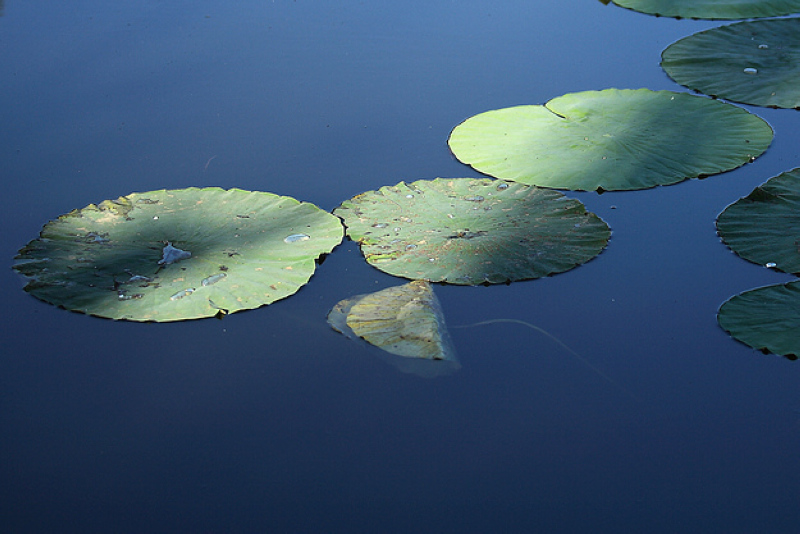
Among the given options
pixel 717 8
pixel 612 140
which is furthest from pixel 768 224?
pixel 717 8

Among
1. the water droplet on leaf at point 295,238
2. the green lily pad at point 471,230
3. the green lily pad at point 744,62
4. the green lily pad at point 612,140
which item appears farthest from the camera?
the green lily pad at point 744,62

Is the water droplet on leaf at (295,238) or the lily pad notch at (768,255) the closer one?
the lily pad notch at (768,255)

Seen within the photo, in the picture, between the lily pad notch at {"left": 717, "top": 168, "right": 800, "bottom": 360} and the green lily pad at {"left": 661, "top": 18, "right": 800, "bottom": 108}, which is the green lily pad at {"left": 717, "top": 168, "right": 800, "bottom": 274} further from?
the green lily pad at {"left": 661, "top": 18, "right": 800, "bottom": 108}

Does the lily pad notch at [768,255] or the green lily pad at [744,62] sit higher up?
the green lily pad at [744,62]

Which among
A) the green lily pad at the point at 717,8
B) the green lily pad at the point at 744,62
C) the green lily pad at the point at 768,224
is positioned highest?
the green lily pad at the point at 717,8

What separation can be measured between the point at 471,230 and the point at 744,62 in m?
2.22

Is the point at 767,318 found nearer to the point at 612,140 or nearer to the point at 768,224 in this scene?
the point at 768,224

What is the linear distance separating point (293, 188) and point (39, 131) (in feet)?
4.73

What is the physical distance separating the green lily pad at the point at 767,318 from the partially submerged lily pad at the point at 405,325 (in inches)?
34.6

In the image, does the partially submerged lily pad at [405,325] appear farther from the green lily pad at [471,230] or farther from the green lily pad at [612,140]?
the green lily pad at [612,140]

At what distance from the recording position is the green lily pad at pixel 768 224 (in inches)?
111

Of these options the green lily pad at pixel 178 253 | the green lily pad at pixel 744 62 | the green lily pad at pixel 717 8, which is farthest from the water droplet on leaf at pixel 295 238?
the green lily pad at pixel 717 8

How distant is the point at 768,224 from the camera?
2.96 m

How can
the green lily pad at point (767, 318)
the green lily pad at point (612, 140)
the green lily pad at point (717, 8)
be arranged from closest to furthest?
the green lily pad at point (767, 318) < the green lily pad at point (612, 140) < the green lily pad at point (717, 8)
